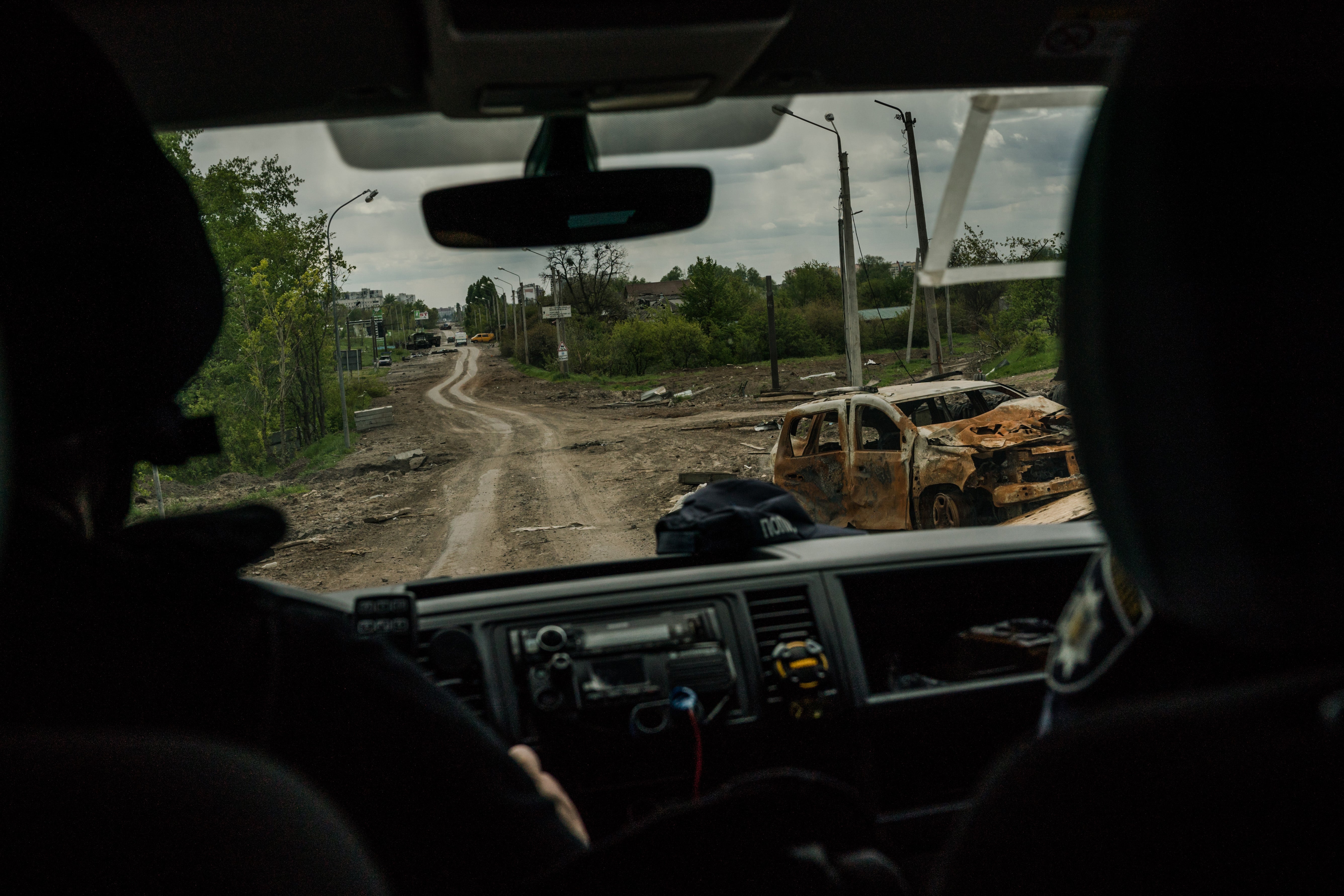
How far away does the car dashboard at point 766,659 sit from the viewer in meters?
2.61

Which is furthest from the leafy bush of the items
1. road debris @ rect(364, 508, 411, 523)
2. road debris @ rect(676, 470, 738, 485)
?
road debris @ rect(364, 508, 411, 523)

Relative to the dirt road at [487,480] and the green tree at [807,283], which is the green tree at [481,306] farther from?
the green tree at [807,283]

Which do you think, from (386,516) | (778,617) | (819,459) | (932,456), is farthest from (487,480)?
(778,617)

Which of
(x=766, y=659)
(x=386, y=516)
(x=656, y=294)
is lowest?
(x=386, y=516)

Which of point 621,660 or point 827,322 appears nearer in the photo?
point 621,660

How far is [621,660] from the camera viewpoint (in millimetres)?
2670

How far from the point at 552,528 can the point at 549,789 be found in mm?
8639

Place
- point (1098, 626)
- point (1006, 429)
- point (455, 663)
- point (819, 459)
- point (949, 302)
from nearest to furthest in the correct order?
point (1098, 626)
point (455, 663)
point (949, 302)
point (1006, 429)
point (819, 459)

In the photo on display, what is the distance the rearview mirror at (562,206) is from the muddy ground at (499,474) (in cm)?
68

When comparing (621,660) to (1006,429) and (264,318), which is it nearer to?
(264,318)

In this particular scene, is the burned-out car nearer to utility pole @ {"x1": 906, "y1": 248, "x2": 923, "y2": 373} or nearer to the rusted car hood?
the rusted car hood

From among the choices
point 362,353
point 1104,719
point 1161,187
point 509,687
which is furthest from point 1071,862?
point 362,353

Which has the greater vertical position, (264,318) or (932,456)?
(264,318)

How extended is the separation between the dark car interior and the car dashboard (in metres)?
0.01
